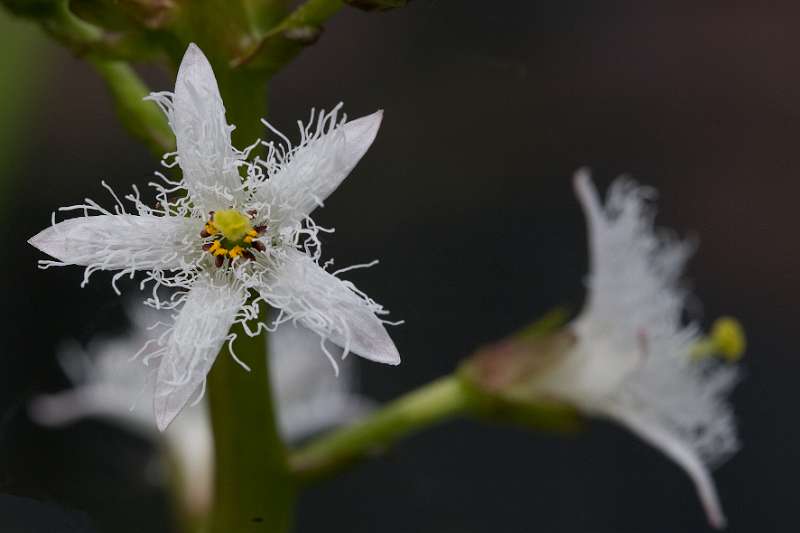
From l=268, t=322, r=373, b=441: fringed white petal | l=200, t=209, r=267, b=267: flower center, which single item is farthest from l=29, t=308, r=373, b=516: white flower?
l=200, t=209, r=267, b=267: flower center

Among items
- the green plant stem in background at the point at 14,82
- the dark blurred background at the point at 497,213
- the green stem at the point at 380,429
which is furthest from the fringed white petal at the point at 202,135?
the green plant stem in background at the point at 14,82

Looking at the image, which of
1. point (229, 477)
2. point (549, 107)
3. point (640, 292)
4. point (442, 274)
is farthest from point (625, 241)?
point (549, 107)

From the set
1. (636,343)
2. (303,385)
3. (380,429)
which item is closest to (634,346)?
(636,343)

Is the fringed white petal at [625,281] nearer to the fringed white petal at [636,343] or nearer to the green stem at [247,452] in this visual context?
the fringed white petal at [636,343]

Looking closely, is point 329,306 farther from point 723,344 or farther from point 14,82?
point 14,82

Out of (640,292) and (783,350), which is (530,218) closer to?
(783,350)

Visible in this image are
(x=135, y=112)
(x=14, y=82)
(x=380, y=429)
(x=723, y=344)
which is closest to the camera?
(x=135, y=112)
